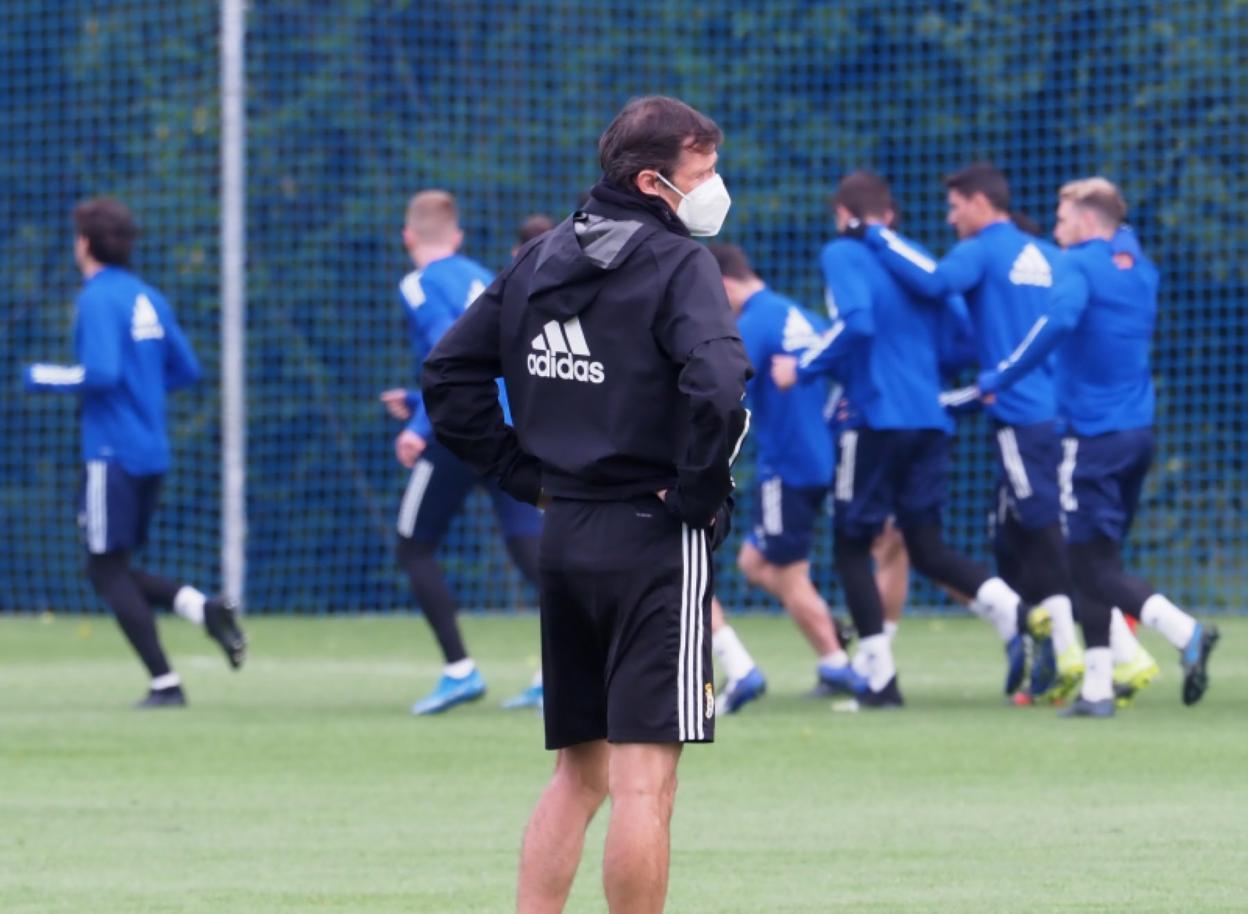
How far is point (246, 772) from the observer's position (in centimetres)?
914

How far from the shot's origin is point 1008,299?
37.6 feet

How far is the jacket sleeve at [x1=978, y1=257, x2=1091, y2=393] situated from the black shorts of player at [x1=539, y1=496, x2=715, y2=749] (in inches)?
203

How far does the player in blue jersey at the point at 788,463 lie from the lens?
11195 millimetres

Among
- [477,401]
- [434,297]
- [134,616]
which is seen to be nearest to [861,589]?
[434,297]

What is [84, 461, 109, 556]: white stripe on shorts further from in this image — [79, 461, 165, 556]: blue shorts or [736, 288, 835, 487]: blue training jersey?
[736, 288, 835, 487]: blue training jersey

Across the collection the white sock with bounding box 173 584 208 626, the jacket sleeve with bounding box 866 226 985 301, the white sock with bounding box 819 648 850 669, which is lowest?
the white sock with bounding box 819 648 850 669

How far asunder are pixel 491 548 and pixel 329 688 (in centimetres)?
546

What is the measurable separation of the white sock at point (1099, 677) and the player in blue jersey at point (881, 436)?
557 millimetres

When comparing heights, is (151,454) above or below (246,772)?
above

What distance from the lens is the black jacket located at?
5016 millimetres

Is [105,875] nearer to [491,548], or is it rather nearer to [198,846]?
[198,846]

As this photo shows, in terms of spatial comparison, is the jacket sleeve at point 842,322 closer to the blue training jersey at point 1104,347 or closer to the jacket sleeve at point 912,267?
the jacket sleeve at point 912,267

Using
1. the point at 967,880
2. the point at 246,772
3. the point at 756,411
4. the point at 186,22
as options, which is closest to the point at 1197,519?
the point at 756,411

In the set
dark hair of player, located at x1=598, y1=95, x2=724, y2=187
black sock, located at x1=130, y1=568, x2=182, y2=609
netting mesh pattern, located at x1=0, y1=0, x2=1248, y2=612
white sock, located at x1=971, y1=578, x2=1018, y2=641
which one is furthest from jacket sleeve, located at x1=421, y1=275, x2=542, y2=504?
netting mesh pattern, located at x1=0, y1=0, x2=1248, y2=612
